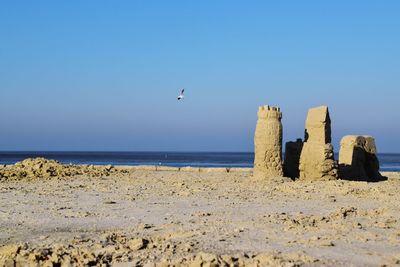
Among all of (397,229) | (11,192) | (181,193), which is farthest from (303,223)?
(11,192)

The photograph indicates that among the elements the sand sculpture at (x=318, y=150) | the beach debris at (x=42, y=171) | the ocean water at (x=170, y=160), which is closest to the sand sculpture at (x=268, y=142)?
the sand sculpture at (x=318, y=150)

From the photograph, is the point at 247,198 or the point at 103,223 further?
the point at 247,198

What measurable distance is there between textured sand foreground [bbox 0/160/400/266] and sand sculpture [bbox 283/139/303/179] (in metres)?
2.29

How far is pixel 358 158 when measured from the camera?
17.9m

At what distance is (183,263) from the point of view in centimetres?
592

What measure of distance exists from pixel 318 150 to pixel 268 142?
1.42 m

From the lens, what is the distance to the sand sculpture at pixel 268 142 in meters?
15.6

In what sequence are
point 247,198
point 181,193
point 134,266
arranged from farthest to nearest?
point 181,193 < point 247,198 < point 134,266

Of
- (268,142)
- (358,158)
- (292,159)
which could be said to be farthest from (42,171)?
(358,158)

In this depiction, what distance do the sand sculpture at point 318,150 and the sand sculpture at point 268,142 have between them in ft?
2.51

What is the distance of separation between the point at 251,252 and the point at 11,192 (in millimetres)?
8794

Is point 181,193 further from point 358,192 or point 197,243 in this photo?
point 197,243

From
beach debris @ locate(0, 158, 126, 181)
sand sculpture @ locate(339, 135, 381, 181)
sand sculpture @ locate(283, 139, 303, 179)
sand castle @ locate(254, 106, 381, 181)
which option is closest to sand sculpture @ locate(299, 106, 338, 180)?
sand castle @ locate(254, 106, 381, 181)

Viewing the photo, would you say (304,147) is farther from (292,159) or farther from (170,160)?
(170,160)
